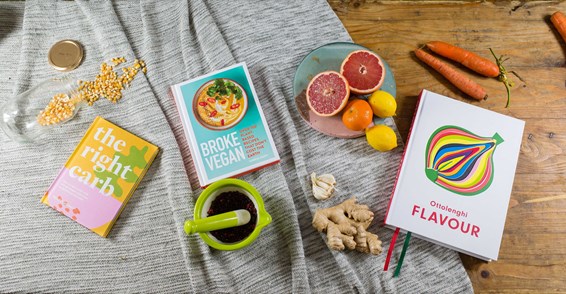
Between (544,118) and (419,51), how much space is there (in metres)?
0.38

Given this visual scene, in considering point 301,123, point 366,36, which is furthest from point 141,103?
point 366,36

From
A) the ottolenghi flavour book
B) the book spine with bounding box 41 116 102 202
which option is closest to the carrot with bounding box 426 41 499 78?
the ottolenghi flavour book

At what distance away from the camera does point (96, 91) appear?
3.23ft

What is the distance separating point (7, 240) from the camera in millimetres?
891

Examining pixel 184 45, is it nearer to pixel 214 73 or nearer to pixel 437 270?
pixel 214 73

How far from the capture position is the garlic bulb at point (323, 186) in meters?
0.90

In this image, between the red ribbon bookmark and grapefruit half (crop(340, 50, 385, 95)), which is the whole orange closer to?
grapefruit half (crop(340, 50, 385, 95))

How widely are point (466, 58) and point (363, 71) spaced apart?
0.32 metres

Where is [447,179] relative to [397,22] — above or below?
below

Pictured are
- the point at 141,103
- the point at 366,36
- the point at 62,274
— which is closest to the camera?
the point at 62,274

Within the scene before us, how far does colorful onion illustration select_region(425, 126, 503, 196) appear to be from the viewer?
897 millimetres

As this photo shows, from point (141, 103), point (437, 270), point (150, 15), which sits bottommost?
point (437, 270)

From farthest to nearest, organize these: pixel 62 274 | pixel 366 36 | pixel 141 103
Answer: pixel 366 36
pixel 141 103
pixel 62 274

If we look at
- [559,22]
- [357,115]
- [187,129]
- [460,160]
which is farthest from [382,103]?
[559,22]
